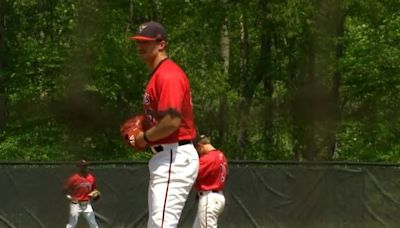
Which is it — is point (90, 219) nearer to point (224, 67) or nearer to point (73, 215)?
point (73, 215)

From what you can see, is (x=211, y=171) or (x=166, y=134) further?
(x=211, y=171)

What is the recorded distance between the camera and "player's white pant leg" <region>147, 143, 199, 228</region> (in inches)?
221

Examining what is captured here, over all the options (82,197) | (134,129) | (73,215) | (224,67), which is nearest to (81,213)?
(73,215)

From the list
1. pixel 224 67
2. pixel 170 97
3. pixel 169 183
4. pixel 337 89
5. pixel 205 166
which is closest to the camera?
pixel 170 97

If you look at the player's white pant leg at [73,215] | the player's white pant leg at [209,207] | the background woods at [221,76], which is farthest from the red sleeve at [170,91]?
the background woods at [221,76]

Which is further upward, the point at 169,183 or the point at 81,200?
the point at 169,183

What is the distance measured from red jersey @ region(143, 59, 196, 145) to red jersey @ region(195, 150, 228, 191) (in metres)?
4.54

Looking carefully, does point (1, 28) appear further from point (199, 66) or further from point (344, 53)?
point (344, 53)

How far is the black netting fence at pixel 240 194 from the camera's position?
643 inches

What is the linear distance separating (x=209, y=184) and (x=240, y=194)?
6170 millimetres

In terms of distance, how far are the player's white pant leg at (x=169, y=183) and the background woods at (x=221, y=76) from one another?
16.5 metres

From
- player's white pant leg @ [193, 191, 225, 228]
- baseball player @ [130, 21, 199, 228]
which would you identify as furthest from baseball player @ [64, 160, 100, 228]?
baseball player @ [130, 21, 199, 228]

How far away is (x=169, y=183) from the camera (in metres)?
5.64

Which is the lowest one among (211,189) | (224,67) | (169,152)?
(224,67)
